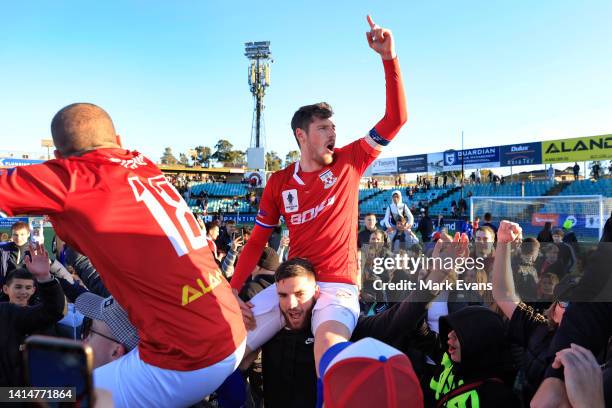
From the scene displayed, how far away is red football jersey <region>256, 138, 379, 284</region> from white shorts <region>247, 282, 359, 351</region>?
9 centimetres

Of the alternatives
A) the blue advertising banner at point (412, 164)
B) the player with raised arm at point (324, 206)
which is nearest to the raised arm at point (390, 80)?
the player with raised arm at point (324, 206)

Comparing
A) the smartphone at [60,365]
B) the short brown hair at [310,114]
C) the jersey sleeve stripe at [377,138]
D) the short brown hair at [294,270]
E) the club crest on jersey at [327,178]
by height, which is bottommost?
the short brown hair at [294,270]

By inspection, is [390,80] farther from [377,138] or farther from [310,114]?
[310,114]

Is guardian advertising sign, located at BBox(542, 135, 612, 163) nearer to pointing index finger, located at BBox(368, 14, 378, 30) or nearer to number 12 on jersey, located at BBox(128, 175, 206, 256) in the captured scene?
pointing index finger, located at BBox(368, 14, 378, 30)

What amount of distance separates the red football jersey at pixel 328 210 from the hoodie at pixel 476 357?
757 millimetres

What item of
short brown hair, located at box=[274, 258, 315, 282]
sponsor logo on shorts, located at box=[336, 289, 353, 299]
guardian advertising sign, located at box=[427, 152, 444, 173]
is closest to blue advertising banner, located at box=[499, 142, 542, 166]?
guardian advertising sign, located at box=[427, 152, 444, 173]

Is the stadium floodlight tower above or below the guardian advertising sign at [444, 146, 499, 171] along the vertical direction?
above

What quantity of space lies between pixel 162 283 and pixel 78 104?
0.83 metres

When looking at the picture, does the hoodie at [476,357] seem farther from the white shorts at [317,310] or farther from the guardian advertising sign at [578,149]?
the guardian advertising sign at [578,149]

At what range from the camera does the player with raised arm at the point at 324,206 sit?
269 cm

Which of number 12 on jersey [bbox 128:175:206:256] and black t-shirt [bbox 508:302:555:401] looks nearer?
number 12 on jersey [bbox 128:175:206:256]

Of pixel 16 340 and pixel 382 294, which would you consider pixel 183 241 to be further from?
pixel 382 294

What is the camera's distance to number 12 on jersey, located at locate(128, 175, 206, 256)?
177cm

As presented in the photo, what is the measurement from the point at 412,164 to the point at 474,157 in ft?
28.0
